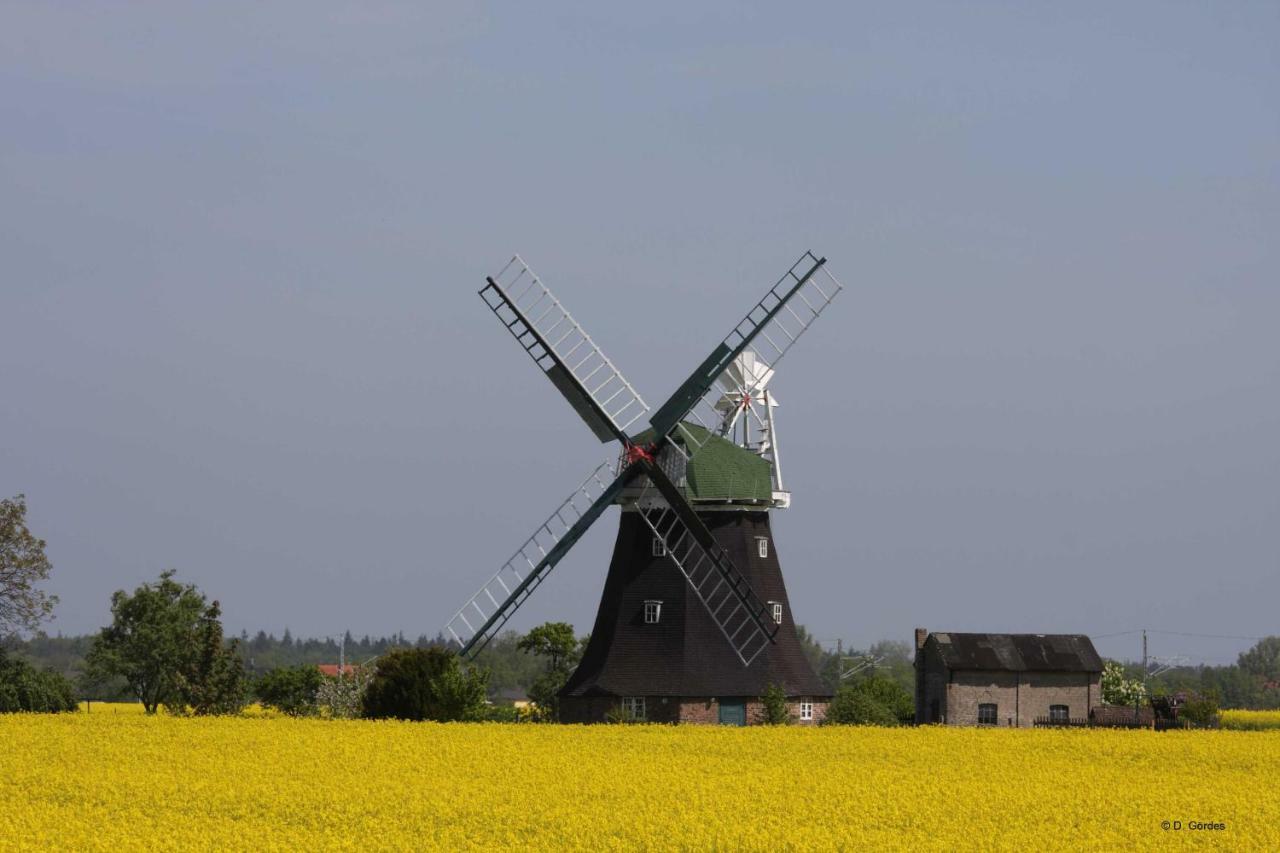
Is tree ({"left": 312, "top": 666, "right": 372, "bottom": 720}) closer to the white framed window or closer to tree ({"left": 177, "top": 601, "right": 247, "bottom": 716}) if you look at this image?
tree ({"left": 177, "top": 601, "right": 247, "bottom": 716})

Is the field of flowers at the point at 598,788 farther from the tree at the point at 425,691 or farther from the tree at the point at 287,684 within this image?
the tree at the point at 287,684

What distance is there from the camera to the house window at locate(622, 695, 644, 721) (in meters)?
62.9

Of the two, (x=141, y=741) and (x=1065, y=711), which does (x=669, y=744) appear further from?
(x=1065, y=711)

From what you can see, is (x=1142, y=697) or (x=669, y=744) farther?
(x=1142, y=697)

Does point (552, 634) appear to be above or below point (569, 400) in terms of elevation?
below

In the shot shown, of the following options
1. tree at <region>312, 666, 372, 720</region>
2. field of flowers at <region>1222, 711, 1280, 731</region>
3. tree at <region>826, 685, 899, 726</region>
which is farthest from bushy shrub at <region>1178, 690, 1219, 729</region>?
tree at <region>312, 666, 372, 720</region>

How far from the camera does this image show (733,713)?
63500 millimetres

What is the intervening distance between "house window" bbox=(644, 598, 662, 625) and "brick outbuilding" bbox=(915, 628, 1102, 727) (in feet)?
52.9

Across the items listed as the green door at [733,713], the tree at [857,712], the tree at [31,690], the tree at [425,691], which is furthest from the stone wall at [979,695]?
the tree at [31,690]

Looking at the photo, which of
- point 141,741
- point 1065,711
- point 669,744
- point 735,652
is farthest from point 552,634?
point 141,741

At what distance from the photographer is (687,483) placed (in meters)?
64.2

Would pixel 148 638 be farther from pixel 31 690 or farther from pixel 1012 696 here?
pixel 1012 696

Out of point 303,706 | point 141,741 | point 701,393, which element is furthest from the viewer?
point 303,706

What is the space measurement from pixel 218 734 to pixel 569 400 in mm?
20870
